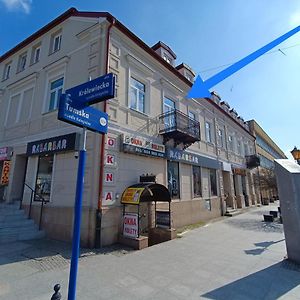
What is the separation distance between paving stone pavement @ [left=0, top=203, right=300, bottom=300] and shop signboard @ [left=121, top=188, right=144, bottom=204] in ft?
5.25

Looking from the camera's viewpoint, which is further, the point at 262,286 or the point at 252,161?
the point at 252,161

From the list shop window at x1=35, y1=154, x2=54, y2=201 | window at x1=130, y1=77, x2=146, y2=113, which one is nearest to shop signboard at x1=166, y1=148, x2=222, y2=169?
window at x1=130, y1=77, x2=146, y2=113

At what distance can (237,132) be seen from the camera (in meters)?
23.3

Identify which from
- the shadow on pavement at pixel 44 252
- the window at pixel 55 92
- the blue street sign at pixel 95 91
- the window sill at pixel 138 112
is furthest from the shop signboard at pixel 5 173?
the blue street sign at pixel 95 91

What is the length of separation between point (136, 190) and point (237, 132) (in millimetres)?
18379

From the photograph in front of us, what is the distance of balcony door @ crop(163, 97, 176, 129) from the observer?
38.7 ft

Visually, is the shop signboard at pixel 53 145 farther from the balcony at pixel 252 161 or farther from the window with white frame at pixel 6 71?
the balcony at pixel 252 161

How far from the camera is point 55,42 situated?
39.1 feet

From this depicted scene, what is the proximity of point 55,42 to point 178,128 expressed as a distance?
26.9 ft

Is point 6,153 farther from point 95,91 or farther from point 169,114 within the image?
point 95,91

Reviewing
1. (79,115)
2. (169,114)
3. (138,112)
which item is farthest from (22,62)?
(79,115)

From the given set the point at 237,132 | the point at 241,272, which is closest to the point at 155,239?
the point at 241,272

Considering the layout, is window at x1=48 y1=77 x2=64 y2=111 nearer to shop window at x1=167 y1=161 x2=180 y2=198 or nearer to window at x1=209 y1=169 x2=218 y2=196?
shop window at x1=167 y1=161 x2=180 y2=198

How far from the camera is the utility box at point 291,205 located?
19.2ft
